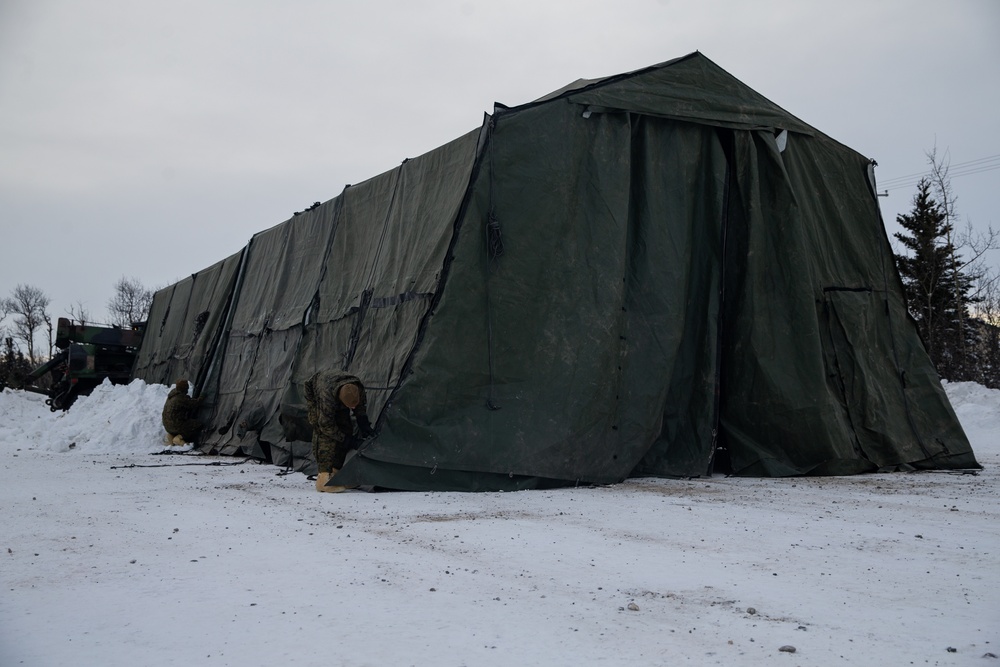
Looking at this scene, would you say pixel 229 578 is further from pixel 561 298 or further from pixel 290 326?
pixel 290 326

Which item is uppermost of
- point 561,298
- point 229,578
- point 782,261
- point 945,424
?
point 782,261

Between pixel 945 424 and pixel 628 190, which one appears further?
pixel 945 424

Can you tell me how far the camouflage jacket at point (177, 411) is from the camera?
11.5 metres

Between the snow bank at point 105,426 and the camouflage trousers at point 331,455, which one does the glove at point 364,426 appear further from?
the snow bank at point 105,426

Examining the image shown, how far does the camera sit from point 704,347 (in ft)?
25.3

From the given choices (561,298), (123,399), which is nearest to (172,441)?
(123,399)

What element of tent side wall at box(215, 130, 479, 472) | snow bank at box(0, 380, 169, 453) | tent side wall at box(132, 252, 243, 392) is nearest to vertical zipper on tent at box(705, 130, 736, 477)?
tent side wall at box(215, 130, 479, 472)

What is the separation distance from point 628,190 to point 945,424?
147 inches

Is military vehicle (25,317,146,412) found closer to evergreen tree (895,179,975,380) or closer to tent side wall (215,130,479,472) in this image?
tent side wall (215,130,479,472)

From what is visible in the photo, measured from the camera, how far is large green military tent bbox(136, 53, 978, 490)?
22.2 feet

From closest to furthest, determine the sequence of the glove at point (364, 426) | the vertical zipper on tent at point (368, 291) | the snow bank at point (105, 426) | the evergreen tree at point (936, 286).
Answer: the glove at point (364, 426) < the vertical zipper on tent at point (368, 291) < the snow bank at point (105, 426) < the evergreen tree at point (936, 286)

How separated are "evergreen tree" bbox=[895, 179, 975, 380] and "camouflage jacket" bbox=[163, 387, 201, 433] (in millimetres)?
18073

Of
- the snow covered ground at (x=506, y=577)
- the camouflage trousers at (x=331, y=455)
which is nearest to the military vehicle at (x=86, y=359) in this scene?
the snow covered ground at (x=506, y=577)

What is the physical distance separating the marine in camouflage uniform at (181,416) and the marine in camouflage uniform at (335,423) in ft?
17.4
